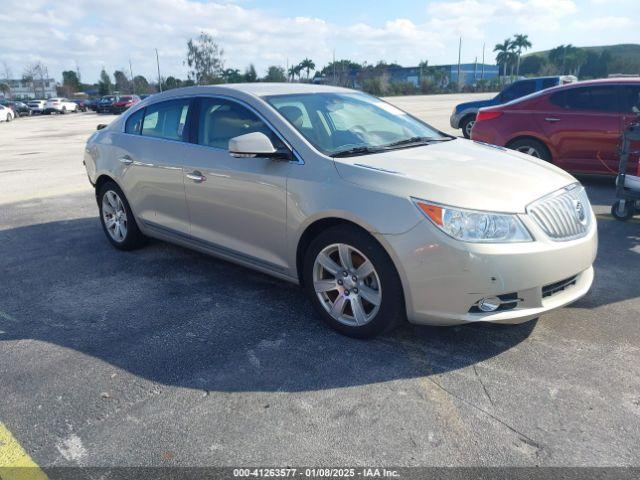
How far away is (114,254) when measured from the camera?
220 inches

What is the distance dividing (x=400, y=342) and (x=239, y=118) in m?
2.11

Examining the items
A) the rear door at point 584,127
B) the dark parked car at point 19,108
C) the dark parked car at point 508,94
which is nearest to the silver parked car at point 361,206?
the rear door at point 584,127

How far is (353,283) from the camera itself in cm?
349

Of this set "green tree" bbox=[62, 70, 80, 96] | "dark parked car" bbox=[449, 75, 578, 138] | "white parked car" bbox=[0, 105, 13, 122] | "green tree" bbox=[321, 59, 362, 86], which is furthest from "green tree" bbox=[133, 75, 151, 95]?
"dark parked car" bbox=[449, 75, 578, 138]

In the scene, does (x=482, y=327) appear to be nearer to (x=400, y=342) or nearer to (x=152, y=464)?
(x=400, y=342)

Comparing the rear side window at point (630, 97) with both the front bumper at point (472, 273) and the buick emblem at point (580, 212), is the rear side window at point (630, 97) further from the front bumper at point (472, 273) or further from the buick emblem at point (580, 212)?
the front bumper at point (472, 273)

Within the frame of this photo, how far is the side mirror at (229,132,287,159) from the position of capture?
365 centimetres

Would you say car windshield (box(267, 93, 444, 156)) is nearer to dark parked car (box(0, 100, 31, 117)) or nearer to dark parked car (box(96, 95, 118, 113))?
dark parked car (box(96, 95, 118, 113))

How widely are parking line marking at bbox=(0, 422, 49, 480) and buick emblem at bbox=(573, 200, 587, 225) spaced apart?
3322 millimetres

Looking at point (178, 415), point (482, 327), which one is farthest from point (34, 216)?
point (482, 327)

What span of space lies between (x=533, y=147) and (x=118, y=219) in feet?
20.1

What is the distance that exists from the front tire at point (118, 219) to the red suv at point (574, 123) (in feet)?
18.9

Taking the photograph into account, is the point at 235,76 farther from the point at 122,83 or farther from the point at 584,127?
the point at 584,127

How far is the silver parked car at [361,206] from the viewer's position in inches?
120
